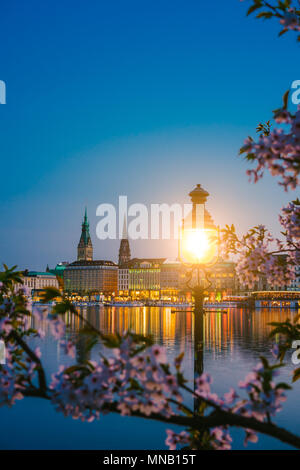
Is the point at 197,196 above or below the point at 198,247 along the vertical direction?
above

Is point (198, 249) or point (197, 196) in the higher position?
point (197, 196)

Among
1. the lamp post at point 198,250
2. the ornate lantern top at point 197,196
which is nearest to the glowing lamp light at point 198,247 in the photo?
the lamp post at point 198,250

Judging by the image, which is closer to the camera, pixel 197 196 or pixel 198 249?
pixel 198 249

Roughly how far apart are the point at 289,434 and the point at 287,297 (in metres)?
153

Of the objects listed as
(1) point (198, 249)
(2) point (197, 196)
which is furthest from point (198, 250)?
(2) point (197, 196)

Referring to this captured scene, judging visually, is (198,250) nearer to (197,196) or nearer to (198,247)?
(198,247)

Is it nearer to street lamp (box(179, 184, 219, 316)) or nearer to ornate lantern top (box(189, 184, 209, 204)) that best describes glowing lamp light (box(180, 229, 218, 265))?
street lamp (box(179, 184, 219, 316))

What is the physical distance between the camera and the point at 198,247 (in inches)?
283

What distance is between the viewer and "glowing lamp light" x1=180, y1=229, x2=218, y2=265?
7121 millimetres

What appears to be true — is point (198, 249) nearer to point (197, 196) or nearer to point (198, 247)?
point (198, 247)

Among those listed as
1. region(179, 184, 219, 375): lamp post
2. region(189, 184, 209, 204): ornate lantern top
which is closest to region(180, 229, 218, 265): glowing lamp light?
region(179, 184, 219, 375): lamp post

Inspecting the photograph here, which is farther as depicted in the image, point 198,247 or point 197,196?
point 197,196
